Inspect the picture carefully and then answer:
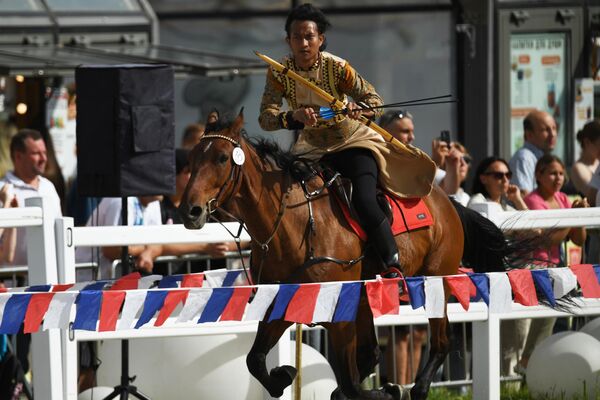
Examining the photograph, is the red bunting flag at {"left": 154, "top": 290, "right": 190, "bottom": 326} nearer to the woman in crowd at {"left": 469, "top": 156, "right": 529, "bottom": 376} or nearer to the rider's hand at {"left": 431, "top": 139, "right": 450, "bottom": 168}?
the woman in crowd at {"left": 469, "top": 156, "right": 529, "bottom": 376}

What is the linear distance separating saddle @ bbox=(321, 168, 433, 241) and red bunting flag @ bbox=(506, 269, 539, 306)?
0.60 m

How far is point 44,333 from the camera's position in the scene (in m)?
8.15

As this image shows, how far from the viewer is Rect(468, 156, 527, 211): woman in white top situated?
10.7m

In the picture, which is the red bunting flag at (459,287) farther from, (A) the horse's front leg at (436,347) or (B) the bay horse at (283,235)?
(A) the horse's front leg at (436,347)

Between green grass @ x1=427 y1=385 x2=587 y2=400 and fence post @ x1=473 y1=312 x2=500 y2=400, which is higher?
fence post @ x1=473 y1=312 x2=500 y2=400

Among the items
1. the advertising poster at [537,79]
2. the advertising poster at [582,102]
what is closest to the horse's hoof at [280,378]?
the advertising poster at [537,79]

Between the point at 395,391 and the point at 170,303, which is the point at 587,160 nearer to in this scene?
the point at 395,391

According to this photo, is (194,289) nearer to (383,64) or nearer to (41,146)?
(41,146)

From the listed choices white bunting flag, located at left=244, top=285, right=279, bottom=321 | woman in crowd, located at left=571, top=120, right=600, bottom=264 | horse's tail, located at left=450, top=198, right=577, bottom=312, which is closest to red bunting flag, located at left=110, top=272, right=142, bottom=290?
white bunting flag, located at left=244, top=285, right=279, bottom=321

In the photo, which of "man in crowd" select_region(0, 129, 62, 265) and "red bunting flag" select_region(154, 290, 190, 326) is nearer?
"red bunting flag" select_region(154, 290, 190, 326)

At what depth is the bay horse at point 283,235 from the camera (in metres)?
7.09

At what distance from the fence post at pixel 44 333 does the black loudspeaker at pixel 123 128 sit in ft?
2.21

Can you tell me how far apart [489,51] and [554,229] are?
6.10 meters

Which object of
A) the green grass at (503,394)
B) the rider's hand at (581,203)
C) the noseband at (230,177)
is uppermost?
the noseband at (230,177)
